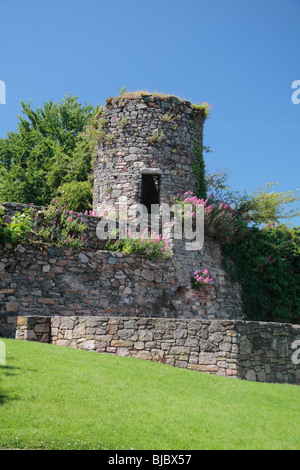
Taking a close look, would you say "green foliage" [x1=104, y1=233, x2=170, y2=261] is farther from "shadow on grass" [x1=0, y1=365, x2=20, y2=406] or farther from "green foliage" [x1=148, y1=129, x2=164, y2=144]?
"shadow on grass" [x1=0, y1=365, x2=20, y2=406]

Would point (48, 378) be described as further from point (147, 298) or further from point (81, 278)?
point (147, 298)

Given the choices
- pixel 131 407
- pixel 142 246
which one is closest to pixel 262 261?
pixel 142 246

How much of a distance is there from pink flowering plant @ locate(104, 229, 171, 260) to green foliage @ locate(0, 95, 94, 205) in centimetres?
577

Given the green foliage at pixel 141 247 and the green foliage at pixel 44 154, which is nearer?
the green foliage at pixel 141 247

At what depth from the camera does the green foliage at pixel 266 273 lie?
14.6 metres

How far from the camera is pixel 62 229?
38.4 feet

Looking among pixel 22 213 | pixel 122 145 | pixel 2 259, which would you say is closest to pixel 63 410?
pixel 2 259

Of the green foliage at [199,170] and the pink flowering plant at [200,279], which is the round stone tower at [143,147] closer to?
the green foliage at [199,170]

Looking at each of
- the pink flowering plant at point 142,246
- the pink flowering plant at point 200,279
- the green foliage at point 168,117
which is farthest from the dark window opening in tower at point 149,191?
the pink flowering plant at point 200,279

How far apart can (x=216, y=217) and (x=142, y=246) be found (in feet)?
9.13

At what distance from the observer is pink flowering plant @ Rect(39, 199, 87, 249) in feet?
37.3

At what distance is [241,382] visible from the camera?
711 centimetres

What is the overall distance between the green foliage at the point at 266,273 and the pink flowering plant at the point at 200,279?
1101 mm
